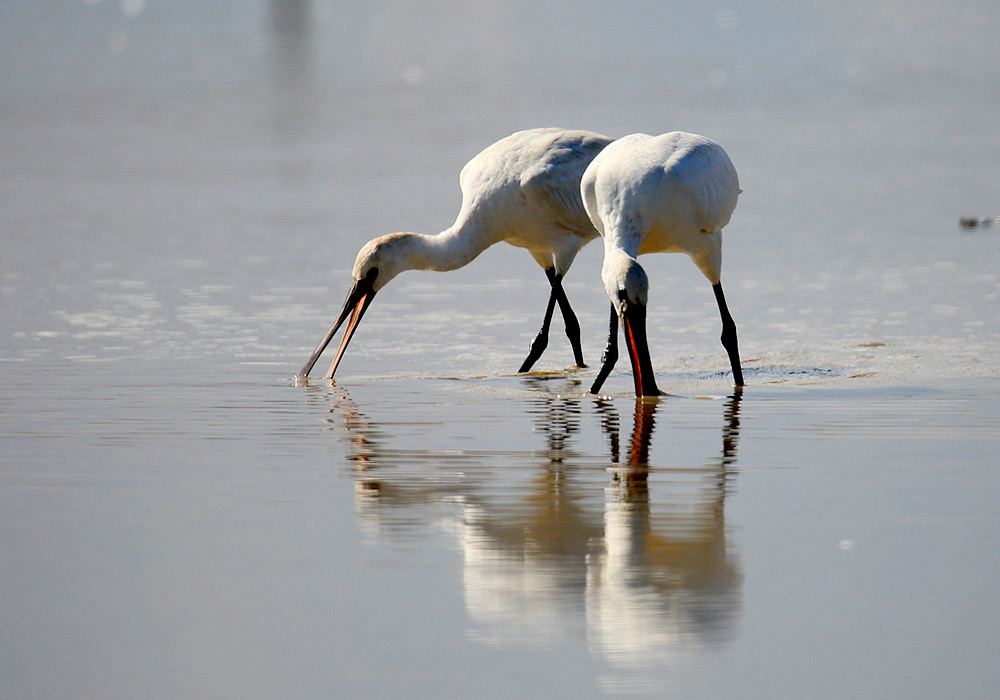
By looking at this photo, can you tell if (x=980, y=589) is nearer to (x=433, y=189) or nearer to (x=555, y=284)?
(x=555, y=284)

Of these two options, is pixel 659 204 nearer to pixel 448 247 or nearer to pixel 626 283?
pixel 626 283

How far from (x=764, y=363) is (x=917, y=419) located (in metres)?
2.46

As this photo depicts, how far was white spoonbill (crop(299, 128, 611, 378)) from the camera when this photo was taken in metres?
10.5

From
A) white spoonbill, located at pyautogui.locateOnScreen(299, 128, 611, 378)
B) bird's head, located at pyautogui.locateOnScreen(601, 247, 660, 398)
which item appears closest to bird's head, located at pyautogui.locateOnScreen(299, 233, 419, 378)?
white spoonbill, located at pyautogui.locateOnScreen(299, 128, 611, 378)

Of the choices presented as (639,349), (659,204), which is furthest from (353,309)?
(639,349)

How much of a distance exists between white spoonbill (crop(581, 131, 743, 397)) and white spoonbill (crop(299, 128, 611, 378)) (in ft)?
3.06

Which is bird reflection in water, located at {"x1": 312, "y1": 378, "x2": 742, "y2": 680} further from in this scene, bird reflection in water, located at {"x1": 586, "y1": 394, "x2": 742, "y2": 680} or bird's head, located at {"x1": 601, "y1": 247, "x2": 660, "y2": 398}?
bird's head, located at {"x1": 601, "y1": 247, "x2": 660, "y2": 398}

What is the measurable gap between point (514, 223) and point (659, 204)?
69.1 inches

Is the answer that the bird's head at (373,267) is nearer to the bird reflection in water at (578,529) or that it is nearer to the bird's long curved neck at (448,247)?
the bird's long curved neck at (448,247)

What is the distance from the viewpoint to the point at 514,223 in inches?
417

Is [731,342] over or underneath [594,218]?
underneath

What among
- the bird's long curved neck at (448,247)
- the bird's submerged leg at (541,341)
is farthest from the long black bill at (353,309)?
the bird's submerged leg at (541,341)

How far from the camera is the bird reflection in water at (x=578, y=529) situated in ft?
13.8

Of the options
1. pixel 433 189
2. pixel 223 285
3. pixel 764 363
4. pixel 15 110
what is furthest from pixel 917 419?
pixel 15 110
